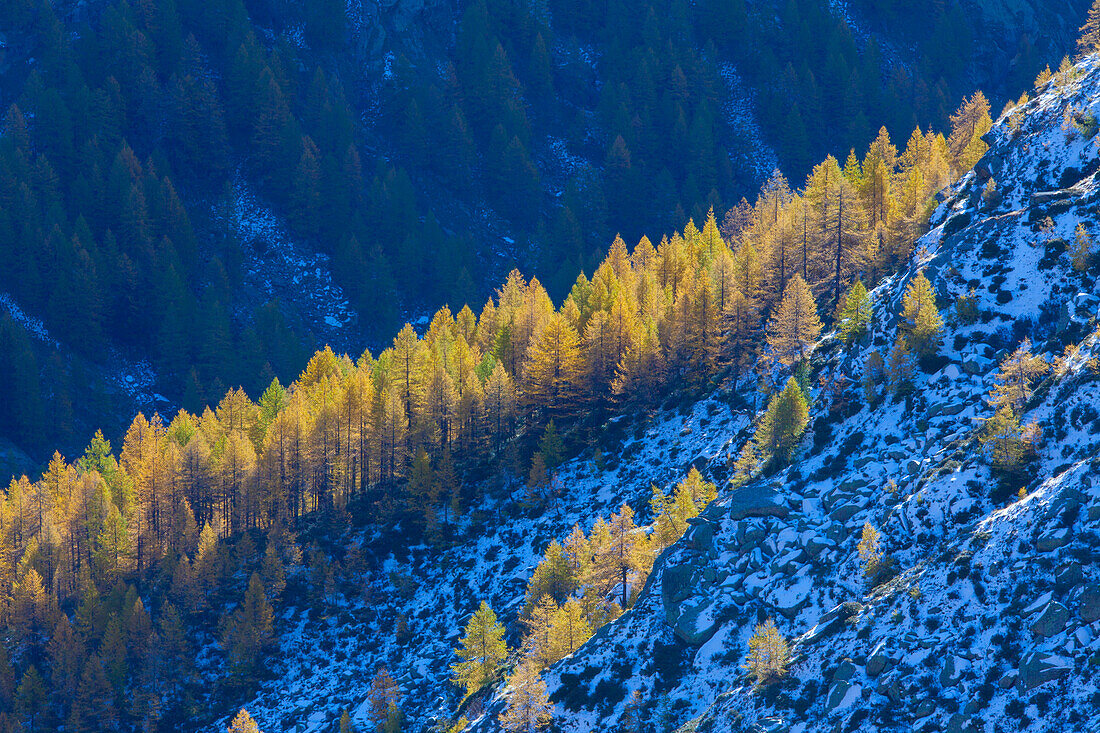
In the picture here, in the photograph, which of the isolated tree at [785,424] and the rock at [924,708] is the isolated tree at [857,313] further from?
the rock at [924,708]

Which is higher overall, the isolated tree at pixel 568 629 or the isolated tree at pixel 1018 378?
the isolated tree at pixel 568 629

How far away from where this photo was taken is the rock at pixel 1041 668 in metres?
43.5

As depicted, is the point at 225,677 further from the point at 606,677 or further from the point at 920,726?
the point at 920,726

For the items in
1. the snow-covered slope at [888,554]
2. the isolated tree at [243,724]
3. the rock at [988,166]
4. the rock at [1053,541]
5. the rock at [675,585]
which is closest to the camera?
the snow-covered slope at [888,554]

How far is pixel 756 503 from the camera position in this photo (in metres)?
61.2

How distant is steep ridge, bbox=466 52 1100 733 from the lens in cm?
4606

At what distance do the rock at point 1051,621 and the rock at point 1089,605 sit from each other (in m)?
0.58

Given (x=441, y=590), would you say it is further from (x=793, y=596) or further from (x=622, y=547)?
(x=793, y=596)

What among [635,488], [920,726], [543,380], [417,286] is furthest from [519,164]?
[920,726]

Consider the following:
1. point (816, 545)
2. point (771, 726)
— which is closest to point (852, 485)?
point (816, 545)

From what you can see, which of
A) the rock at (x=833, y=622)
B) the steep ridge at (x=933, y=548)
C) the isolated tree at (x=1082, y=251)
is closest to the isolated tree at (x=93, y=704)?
the steep ridge at (x=933, y=548)

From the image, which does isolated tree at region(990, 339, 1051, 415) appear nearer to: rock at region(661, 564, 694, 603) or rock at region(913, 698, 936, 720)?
rock at region(913, 698, 936, 720)

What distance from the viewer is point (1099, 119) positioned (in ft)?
233

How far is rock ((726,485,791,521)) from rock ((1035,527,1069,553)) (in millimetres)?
14591
